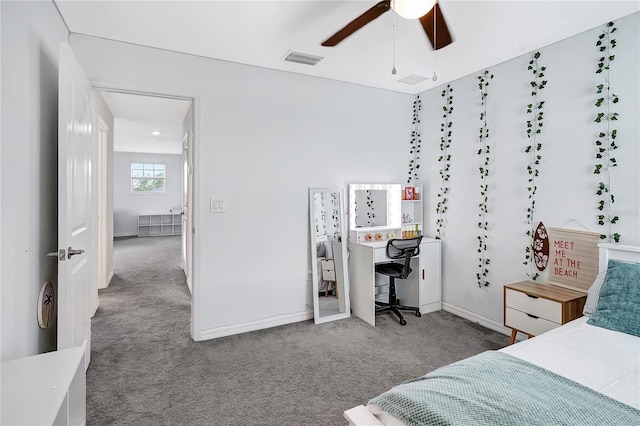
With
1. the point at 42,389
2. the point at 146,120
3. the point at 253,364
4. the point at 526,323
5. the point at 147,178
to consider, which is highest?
the point at 146,120

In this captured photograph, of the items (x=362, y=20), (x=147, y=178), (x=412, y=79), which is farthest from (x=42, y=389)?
(x=147, y=178)

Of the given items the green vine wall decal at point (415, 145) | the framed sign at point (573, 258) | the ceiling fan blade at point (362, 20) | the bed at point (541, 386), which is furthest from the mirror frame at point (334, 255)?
the bed at point (541, 386)

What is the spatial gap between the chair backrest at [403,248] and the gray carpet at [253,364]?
2.04ft

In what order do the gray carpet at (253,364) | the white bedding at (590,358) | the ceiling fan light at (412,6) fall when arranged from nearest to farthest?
the white bedding at (590,358)
the ceiling fan light at (412,6)
the gray carpet at (253,364)

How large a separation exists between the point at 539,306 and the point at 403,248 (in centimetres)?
121

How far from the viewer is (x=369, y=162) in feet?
12.9

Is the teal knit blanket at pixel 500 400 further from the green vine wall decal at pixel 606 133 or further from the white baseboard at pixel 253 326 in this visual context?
the white baseboard at pixel 253 326

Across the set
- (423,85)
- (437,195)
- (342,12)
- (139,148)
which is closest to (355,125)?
(423,85)

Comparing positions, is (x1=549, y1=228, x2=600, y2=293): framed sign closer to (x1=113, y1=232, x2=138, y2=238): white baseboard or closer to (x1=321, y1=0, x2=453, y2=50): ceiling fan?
(x1=321, y1=0, x2=453, y2=50): ceiling fan

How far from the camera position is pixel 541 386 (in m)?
1.35

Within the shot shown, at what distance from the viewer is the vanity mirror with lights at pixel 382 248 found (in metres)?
3.50

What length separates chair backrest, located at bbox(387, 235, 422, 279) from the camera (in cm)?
337

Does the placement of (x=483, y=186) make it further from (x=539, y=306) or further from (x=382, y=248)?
(x=539, y=306)

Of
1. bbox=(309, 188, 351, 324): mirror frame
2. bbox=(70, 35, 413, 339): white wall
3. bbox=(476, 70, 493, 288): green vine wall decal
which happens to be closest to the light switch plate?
bbox=(70, 35, 413, 339): white wall
